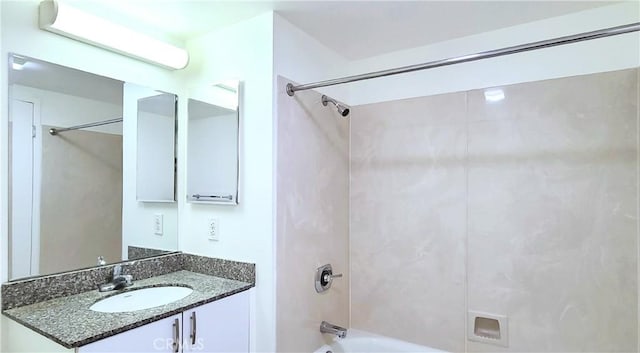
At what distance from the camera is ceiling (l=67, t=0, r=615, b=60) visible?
169 cm

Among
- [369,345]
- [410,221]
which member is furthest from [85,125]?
[369,345]

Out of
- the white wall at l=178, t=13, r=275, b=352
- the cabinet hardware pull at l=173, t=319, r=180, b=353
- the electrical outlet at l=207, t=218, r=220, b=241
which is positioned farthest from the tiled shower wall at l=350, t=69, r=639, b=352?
the cabinet hardware pull at l=173, t=319, r=180, b=353

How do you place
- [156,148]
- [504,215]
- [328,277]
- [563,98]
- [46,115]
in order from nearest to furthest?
[46,115] < [563,98] < [504,215] < [156,148] < [328,277]

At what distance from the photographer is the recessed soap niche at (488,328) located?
6.27 feet

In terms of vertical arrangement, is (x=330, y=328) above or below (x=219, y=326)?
below

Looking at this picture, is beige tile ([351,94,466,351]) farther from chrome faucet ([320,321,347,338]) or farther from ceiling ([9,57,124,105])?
ceiling ([9,57,124,105])

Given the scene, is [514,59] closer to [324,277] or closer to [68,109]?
[324,277]

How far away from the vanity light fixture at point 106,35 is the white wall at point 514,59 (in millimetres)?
1139

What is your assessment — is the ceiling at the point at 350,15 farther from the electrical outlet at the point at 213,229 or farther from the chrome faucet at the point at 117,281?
the chrome faucet at the point at 117,281

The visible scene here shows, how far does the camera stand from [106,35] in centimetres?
167

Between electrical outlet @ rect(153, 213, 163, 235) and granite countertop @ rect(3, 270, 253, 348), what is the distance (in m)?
0.33

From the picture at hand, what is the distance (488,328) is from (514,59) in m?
1.48

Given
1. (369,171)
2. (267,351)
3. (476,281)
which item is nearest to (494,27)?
(369,171)

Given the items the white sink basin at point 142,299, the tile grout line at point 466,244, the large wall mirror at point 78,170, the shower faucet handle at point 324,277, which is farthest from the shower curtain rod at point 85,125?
the tile grout line at point 466,244
